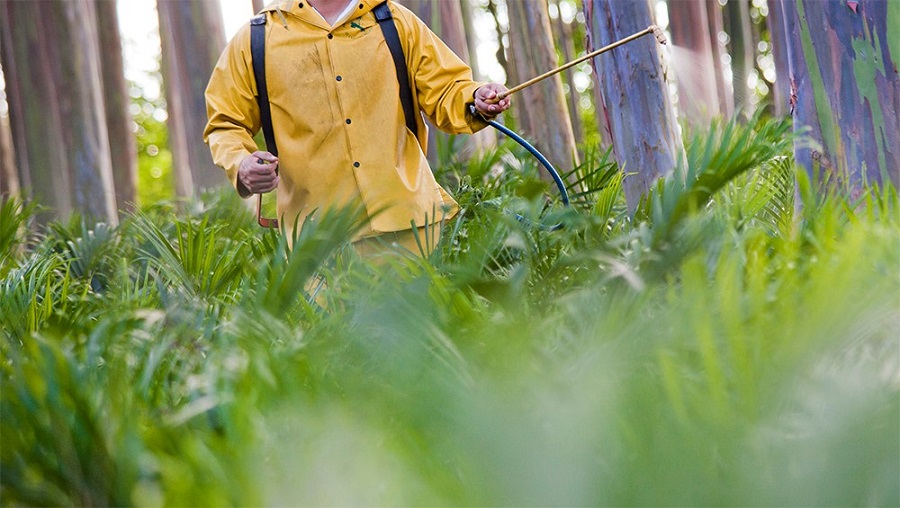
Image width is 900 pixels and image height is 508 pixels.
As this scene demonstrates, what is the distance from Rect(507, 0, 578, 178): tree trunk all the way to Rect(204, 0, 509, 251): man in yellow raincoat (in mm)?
4789

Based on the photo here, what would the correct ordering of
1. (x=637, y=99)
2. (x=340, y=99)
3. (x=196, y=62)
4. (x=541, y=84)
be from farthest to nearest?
(x=196, y=62) < (x=541, y=84) < (x=637, y=99) < (x=340, y=99)

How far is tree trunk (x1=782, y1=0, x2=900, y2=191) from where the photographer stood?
3.84 metres

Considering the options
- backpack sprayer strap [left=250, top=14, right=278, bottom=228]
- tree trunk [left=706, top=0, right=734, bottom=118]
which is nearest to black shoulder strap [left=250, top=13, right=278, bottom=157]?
backpack sprayer strap [left=250, top=14, right=278, bottom=228]

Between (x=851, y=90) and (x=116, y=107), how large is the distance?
14.3 metres

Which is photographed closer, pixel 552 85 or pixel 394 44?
pixel 394 44

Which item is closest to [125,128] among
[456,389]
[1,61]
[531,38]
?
[1,61]

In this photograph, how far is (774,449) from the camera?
163cm

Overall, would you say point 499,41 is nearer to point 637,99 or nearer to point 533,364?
point 637,99

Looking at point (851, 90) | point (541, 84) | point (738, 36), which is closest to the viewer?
point (851, 90)

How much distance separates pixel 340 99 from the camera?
420 centimetres

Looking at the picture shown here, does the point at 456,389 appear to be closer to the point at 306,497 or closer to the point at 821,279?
the point at 306,497

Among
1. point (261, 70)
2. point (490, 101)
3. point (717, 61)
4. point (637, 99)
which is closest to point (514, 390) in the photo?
point (490, 101)

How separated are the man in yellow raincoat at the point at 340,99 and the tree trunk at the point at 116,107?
1072 centimetres

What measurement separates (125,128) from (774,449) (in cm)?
1564
